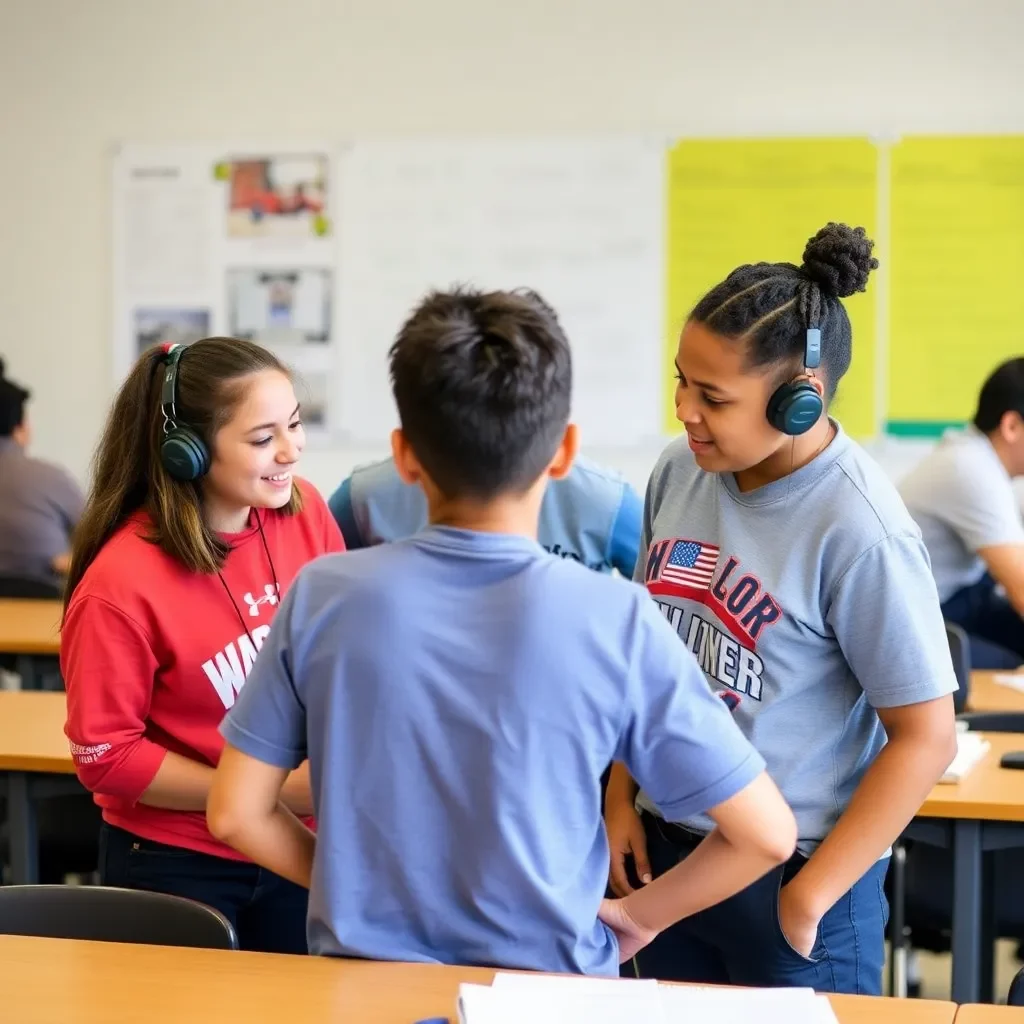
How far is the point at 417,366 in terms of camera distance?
3.68 feet

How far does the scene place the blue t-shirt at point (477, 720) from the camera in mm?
1138

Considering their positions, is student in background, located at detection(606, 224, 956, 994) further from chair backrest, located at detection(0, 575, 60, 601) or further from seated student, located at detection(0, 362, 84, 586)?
seated student, located at detection(0, 362, 84, 586)

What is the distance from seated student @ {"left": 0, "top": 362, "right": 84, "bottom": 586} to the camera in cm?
428

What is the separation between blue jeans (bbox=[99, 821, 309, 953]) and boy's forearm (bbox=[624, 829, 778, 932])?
69 cm

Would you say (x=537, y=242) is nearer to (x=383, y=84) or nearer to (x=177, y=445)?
(x=383, y=84)

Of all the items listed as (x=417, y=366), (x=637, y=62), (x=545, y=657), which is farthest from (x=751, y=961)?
(x=637, y=62)

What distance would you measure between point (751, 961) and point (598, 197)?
3491 mm

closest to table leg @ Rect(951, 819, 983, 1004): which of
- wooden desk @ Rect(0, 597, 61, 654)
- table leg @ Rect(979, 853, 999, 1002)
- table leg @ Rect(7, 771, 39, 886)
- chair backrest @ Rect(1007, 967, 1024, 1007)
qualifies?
table leg @ Rect(979, 853, 999, 1002)

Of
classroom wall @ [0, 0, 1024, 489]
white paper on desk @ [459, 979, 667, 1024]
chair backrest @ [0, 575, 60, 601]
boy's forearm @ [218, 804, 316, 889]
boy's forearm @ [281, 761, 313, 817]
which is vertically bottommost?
chair backrest @ [0, 575, 60, 601]

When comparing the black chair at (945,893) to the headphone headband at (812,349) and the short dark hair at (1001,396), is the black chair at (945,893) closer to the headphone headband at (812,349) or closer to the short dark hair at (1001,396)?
the short dark hair at (1001,396)

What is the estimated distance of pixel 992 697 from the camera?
116 inches

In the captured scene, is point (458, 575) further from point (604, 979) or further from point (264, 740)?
point (604, 979)

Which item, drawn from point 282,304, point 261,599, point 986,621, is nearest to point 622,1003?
point 261,599

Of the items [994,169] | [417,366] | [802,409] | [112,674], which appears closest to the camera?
[417,366]
